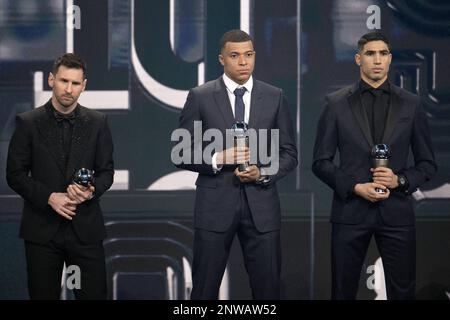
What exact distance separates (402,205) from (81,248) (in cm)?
181

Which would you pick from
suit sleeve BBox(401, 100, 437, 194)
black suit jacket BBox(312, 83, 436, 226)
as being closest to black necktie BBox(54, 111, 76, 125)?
black suit jacket BBox(312, 83, 436, 226)

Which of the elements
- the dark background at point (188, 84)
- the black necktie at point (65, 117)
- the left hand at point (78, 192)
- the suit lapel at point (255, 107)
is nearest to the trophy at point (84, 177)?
the left hand at point (78, 192)

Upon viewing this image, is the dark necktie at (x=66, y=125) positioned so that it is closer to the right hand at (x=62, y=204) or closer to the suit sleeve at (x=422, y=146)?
the right hand at (x=62, y=204)

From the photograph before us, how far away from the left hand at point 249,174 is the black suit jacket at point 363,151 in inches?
18.5

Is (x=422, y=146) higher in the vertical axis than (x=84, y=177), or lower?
higher

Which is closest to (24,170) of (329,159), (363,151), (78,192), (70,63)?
(78,192)

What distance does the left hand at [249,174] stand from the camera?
476cm

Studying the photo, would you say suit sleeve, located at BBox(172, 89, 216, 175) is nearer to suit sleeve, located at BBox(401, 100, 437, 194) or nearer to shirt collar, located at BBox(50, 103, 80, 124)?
shirt collar, located at BBox(50, 103, 80, 124)

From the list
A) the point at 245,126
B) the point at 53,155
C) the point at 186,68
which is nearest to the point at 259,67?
the point at 186,68

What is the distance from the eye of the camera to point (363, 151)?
4973 millimetres

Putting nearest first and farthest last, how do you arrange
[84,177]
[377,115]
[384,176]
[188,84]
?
[84,177] < [384,176] < [377,115] < [188,84]

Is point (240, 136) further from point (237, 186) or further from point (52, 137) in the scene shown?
point (52, 137)

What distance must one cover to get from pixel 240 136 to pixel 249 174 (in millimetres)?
212
